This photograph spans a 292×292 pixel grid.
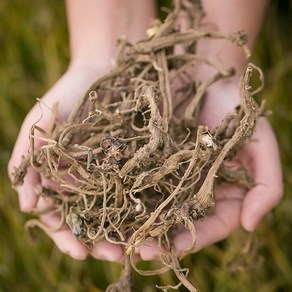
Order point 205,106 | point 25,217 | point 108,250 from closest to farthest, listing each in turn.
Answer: point 108,250, point 205,106, point 25,217

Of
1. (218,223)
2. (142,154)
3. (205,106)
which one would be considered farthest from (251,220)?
(142,154)

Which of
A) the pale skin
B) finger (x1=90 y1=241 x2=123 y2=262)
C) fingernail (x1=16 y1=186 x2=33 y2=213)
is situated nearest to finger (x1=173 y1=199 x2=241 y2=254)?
the pale skin

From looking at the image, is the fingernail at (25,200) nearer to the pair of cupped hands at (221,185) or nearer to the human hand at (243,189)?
the pair of cupped hands at (221,185)

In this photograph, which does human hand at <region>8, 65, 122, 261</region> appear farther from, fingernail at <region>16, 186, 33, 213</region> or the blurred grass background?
the blurred grass background

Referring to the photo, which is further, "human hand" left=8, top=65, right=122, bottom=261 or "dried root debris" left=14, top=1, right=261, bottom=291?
"human hand" left=8, top=65, right=122, bottom=261

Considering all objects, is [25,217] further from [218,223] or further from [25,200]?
[218,223]

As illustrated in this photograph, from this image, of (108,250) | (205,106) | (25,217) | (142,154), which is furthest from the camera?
(25,217)
